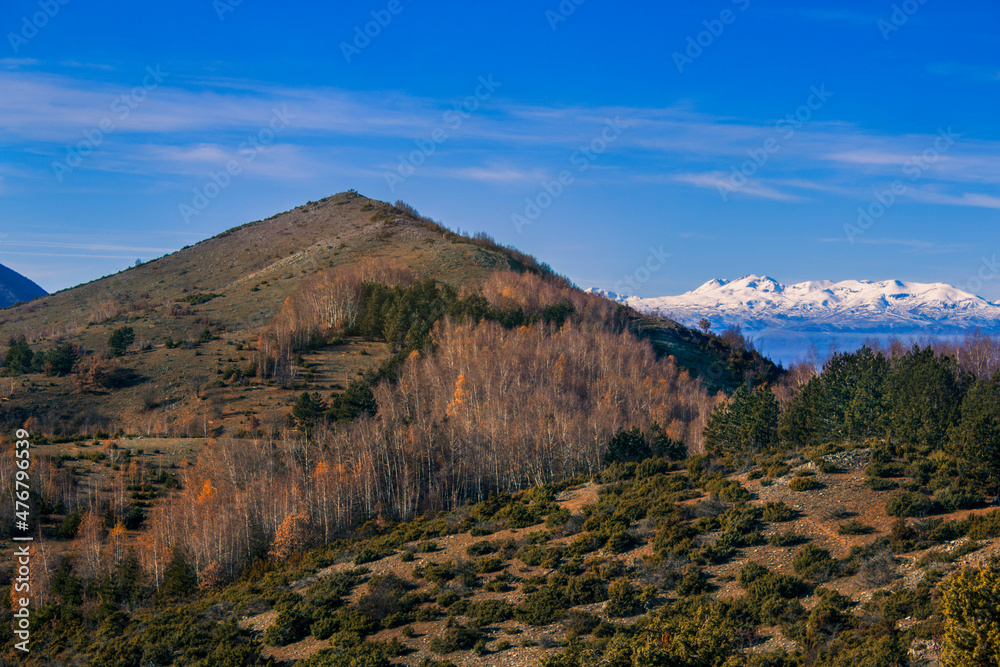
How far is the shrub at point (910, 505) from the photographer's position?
36062 mm

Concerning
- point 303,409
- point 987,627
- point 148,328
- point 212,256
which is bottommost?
point 987,627

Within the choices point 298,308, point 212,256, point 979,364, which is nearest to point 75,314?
point 212,256

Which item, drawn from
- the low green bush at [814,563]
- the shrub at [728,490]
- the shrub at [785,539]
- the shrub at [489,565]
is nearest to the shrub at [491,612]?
the shrub at [489,565]

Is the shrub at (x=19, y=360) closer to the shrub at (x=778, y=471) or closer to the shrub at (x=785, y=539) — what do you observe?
the shrub at (x=778, y=471)

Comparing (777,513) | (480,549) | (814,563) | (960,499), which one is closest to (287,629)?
(480,549)

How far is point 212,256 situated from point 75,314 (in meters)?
42.5

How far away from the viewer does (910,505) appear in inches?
1427

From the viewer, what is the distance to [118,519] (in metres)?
65.6

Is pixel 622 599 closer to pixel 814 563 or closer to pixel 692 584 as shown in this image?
pixel 692 584

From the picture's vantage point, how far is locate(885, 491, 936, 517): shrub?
36062mm

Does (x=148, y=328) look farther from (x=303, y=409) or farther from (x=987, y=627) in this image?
(x=987, y=627)

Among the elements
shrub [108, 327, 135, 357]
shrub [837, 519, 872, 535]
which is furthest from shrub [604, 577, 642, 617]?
shrub [108, 327, 135, 357]

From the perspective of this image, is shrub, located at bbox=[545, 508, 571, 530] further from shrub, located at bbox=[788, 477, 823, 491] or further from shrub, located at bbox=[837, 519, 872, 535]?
shrub, located at bbox=[837, 519, 872, 535]

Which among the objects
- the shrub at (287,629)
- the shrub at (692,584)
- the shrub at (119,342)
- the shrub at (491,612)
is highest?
the shrub at (119,342)
